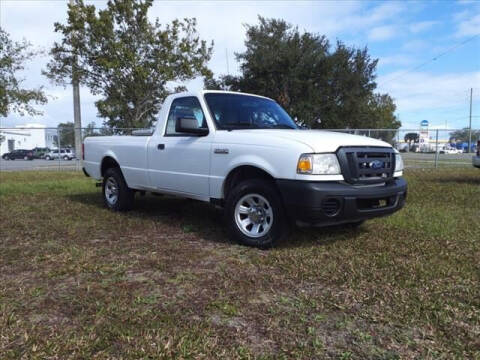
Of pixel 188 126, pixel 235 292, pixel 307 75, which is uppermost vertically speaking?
pixel 307 75

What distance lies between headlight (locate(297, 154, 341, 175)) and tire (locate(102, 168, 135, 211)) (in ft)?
11.6

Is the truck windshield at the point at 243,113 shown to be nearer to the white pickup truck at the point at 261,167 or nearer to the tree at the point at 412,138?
the white pickup truck at the point at 261,167

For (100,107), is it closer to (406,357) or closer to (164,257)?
(164,257)

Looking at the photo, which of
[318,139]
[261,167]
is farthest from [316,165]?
[261,167]

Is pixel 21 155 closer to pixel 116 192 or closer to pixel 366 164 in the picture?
pixel 116 192

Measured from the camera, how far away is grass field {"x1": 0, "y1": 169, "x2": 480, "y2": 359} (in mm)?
2461

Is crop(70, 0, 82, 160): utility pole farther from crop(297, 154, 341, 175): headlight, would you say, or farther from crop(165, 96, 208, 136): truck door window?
crop(297, 154, 341, 175): headlight

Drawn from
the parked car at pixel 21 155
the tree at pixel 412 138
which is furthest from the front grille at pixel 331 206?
the parked car at pixel 21 155

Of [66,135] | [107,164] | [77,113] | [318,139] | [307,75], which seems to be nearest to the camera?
[318,139]

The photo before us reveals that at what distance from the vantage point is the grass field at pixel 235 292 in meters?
2.46

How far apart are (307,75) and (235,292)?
86.3 feet

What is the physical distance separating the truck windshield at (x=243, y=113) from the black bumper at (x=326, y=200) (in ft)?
4.23

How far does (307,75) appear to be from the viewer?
91.1ft

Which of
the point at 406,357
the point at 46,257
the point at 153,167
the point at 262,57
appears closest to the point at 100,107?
the point at 262,57
